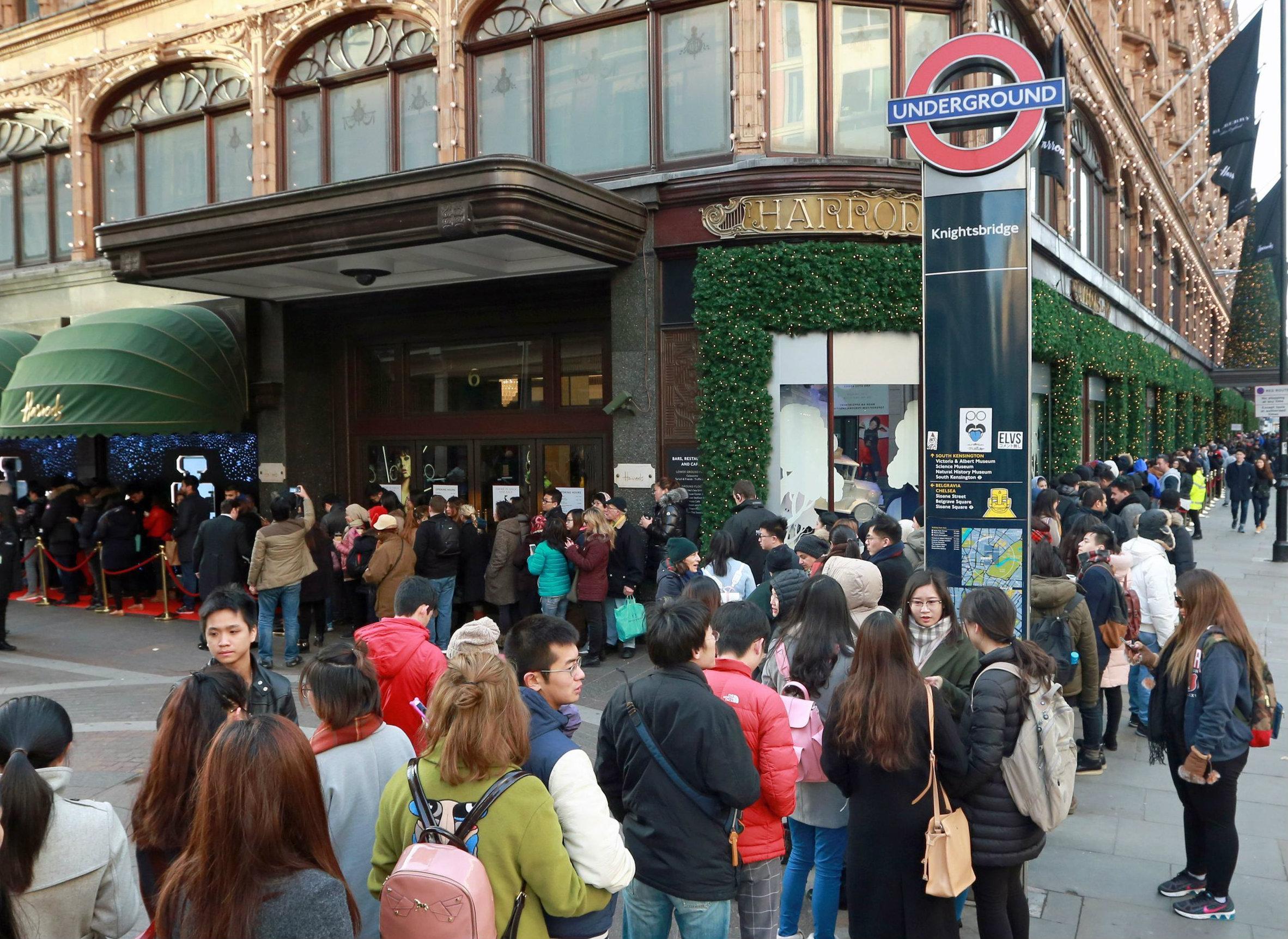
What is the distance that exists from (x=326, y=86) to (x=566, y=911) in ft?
52.5

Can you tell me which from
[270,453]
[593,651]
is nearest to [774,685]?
[593,651]

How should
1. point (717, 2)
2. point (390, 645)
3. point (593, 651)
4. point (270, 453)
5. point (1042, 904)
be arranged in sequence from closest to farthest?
point (390, 645) < point (1042, 904) < point (593, 651) < point (717, 2) < point (270, 453)

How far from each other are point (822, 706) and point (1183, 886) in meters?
2.55

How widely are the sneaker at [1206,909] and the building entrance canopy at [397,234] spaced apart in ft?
28.7

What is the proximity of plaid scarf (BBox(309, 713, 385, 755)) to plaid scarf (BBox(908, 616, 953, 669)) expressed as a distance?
272cm

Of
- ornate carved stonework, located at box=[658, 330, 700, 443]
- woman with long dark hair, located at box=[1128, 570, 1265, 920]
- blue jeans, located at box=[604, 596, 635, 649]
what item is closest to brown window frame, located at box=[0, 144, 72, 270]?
ornate carved stonework, located at box=[658, 330, 700, 443]

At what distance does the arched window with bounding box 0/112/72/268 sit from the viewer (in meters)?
19.1

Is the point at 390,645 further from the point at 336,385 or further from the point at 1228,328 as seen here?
the point at 1228,328

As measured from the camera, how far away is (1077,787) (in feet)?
23.1

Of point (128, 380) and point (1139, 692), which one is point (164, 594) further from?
point (1139, 692)

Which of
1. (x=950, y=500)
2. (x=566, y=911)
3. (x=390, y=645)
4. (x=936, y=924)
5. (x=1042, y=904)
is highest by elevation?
(x=950, y=500)

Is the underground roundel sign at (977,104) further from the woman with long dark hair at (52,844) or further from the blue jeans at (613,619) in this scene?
the blue jeans at (613,619)

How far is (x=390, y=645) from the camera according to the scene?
4.66 meters

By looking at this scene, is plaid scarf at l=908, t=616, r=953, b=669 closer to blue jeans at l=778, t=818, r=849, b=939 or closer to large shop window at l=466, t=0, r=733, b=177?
blue jeans at l=778, t=818, r=849, b=939
